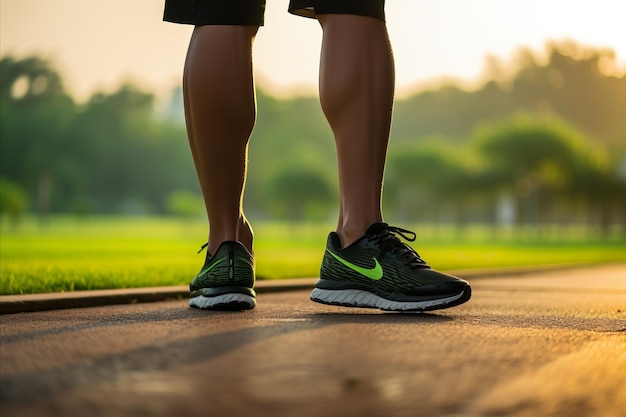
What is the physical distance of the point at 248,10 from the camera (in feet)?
9.13

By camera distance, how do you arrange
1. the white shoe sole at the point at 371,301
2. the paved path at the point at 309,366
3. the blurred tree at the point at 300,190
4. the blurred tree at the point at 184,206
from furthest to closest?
the blurred tree at the point at 184,206 → the blurred tree at the point at 300,190 → the white shoe sole at the point at 371,301 → the paved path at the point at 309,366

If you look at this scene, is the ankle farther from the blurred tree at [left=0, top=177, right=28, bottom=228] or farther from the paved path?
the blurred tree at [left=0, top=177, right=28, bottom=228]

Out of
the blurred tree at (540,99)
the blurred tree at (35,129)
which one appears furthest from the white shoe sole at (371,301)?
the blurred tree at (540,99)

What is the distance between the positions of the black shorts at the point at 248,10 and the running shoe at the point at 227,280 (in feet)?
2.30

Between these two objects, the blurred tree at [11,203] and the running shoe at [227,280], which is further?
the blurred tree at [11,203]

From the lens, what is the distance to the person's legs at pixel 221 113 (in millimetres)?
2770

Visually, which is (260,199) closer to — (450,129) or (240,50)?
(450,129)

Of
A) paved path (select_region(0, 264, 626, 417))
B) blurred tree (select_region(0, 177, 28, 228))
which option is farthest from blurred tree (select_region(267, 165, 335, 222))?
paved path (select_region(0, 264, 626, 417))

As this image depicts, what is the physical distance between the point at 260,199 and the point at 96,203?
18336mm

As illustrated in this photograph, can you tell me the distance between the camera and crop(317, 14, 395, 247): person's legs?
8.60 ft

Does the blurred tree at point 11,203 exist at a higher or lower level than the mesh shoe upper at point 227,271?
lower

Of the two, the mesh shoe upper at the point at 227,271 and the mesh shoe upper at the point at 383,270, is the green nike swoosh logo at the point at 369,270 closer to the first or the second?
the mesh shoe upper at the point at 383,270

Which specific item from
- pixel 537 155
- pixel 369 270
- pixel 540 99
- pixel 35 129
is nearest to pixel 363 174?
pixel 369 270

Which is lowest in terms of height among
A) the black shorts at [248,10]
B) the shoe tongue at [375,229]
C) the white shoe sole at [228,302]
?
the white shoe sole at [228,302]
